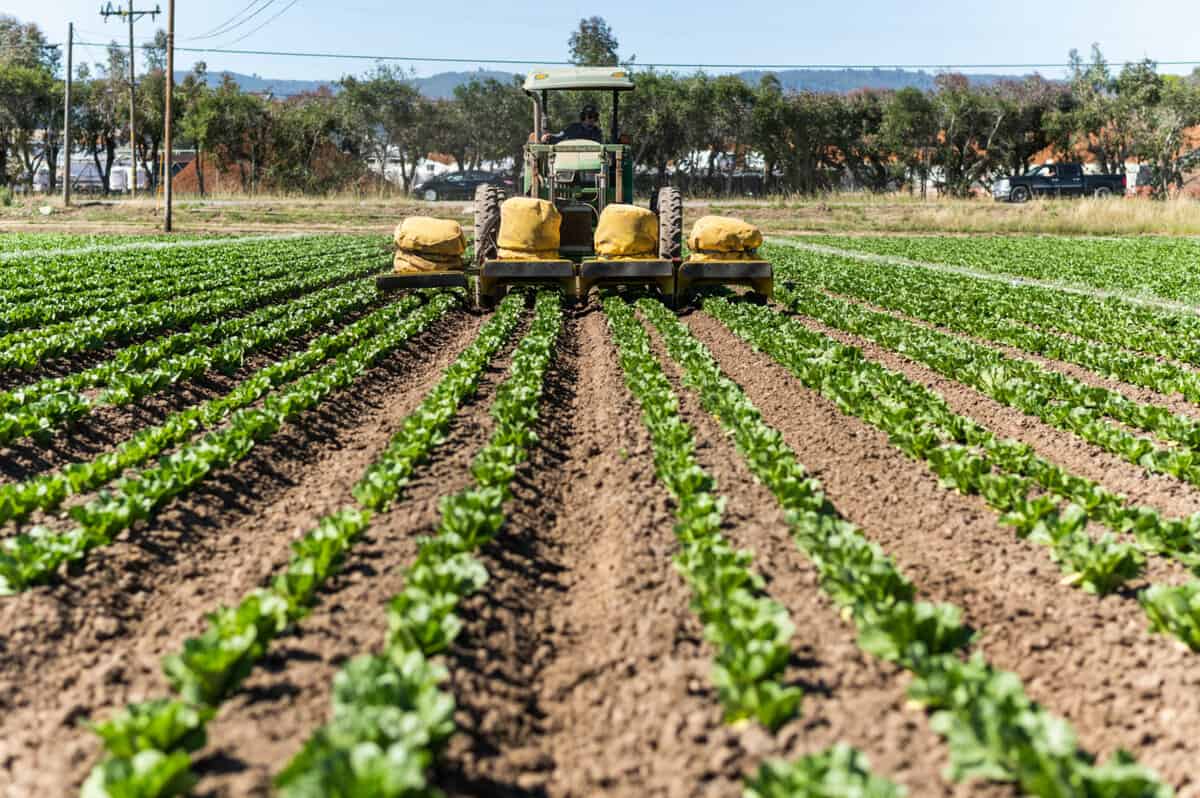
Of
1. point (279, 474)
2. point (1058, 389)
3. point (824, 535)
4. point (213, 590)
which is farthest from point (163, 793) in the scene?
point (1058, 389)

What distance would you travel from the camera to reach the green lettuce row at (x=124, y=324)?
9.76 meters

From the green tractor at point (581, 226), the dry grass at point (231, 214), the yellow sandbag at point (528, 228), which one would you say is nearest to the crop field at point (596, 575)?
the green tractor at point (581, 226)

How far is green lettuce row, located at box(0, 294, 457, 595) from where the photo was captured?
185 inches

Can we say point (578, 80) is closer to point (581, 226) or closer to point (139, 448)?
point (581, 226)

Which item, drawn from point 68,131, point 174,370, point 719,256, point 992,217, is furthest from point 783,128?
point 174,370

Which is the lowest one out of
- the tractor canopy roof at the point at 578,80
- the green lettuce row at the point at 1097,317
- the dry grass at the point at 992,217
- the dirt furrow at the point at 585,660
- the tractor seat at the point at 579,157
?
the dirt furrow at the point at 585,660

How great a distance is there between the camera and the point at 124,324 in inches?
448

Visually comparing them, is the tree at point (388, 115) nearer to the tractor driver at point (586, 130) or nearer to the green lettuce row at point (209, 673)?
the tractor driver at point (586, 130)

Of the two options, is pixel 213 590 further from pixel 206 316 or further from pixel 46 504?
pixel 206 316

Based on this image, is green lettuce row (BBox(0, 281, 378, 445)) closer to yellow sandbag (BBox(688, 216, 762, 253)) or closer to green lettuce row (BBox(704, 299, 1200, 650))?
yellow sandbag (BBox(688, 216, 762, 253))

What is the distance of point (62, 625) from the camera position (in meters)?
4.40

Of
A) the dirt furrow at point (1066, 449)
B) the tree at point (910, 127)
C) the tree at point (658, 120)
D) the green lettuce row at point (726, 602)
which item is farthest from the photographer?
the tree at point (658, 120)

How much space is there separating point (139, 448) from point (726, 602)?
4.26 m

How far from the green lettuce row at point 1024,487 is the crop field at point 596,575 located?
2cm
